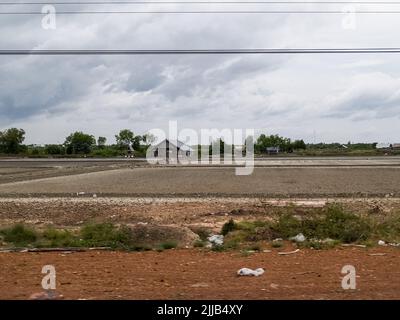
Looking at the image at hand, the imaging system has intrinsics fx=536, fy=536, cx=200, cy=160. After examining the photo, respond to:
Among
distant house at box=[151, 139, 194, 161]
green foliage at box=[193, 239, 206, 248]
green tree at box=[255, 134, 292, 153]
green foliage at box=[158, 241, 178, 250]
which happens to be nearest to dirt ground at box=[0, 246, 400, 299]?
green foliage at box=[158, 241, 178, 250]

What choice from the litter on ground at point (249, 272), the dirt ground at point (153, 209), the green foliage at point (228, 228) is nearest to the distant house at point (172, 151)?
the dirt ground at point (153, 209)

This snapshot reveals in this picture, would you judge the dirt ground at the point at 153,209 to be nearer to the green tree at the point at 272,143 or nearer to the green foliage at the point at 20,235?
the green foliage at the point at 20,235

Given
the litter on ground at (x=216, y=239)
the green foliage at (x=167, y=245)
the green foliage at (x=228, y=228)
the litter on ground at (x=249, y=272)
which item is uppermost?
the litter on ground at (x=249, y=272)

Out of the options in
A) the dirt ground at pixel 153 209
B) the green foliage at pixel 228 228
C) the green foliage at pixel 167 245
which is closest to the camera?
the green foliage at pixel 167 245

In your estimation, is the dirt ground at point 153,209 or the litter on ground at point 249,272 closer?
the litter on ground at point 249,272

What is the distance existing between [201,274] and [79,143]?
126 metres

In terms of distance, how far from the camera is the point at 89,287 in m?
8.37

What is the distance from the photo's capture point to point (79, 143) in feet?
431

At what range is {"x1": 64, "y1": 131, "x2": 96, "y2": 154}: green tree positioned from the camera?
417 ft

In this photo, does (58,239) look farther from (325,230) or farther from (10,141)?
(10,141)

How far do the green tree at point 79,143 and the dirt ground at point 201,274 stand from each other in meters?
117

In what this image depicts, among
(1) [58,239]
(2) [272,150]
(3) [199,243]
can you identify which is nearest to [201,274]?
(3) [199,243]

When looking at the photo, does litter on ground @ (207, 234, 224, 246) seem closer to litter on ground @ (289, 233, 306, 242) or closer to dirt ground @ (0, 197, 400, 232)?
dirt ground @ (0, 197, 400, 232)

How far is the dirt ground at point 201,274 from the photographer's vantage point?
785 cm
